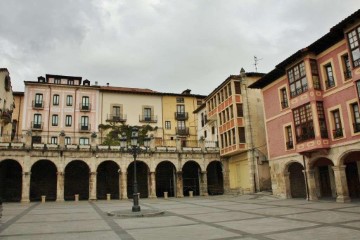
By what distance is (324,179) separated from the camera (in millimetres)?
27734

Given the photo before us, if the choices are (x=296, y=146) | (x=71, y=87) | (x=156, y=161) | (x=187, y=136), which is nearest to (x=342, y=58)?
(x=296, y=146)

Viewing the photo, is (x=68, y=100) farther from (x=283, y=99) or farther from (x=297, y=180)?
(x=297, y=180)

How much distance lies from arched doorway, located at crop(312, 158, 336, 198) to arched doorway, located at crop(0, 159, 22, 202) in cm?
3033

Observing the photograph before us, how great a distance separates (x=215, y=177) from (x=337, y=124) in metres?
21.5

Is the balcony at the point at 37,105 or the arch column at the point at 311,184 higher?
the balcony at the point at 37,105

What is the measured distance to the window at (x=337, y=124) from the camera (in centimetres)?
2183

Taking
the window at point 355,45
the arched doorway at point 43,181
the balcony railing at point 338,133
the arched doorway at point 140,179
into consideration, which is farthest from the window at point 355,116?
the arched doorway at point 43,181

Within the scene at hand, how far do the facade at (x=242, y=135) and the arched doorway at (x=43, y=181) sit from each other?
65.5 feet

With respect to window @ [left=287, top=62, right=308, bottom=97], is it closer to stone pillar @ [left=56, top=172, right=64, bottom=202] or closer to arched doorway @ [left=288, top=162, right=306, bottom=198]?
arched doorway @ [left=288, top=162, right=306, bottom=198]

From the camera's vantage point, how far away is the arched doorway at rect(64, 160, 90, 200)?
37000 mm

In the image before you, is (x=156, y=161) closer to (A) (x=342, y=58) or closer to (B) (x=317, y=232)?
(A) (x=342, y=58)

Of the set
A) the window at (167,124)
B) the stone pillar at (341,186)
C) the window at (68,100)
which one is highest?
the window at (68,100)

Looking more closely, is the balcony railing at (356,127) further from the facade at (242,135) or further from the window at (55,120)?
the window at (55,120)

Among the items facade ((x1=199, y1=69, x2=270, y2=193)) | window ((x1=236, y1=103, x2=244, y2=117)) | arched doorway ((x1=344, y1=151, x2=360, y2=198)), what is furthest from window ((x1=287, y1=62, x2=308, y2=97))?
window ((x1=236, y1=103, x2=244, y2=117))
